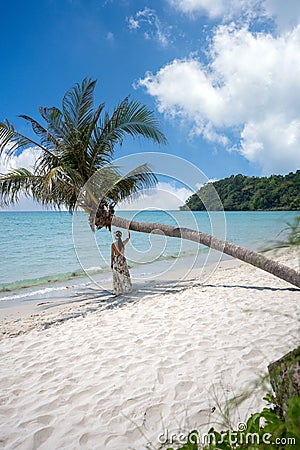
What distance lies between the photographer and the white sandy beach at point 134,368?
2781 millimetres

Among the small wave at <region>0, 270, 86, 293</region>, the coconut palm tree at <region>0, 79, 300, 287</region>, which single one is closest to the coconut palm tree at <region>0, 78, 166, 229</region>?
the coconut palm tree at <region>0, 79, 300, 287</region>

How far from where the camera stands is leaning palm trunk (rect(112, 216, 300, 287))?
6750 millimetres

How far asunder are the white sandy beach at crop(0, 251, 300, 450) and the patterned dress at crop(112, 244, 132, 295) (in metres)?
2.10

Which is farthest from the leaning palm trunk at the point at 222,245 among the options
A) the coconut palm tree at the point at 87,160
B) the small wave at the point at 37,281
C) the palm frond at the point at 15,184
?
the small wave at the point at 37,281

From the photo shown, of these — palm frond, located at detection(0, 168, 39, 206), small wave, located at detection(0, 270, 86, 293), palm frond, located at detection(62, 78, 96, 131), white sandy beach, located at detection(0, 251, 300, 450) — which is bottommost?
small wave, located at detection(0, 270, 86, 293)

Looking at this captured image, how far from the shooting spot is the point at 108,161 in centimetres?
1034

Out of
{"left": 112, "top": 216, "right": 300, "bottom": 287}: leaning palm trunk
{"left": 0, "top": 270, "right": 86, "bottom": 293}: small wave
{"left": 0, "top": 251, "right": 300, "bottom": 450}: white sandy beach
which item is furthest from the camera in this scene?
{"left": 0, "top": 270, "right": 86, "bottom": 293}: small wave

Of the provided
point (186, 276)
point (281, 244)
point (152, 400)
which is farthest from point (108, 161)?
point (281, 244)

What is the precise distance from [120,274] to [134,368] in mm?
5168

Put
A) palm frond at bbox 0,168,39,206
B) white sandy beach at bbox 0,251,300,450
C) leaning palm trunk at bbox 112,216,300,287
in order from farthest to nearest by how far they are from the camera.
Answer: palm frond at bbox 0,168,39,206
leaning palm trunk at bbox 112,216,300,287
white sandy beach at bbox 0,251,300,450

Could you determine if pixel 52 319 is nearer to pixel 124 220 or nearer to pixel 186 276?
pixel 124 220

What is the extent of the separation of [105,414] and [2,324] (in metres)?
5.22

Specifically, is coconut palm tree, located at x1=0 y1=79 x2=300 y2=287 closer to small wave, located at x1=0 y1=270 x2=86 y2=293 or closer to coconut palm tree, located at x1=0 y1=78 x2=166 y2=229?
coconut palm tree, located at x1=0 y1=78 x2=166 y2=229

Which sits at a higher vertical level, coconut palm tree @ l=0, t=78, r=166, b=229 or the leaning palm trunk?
coconut palm tree @ l=0, t=78, r=166, b=229
